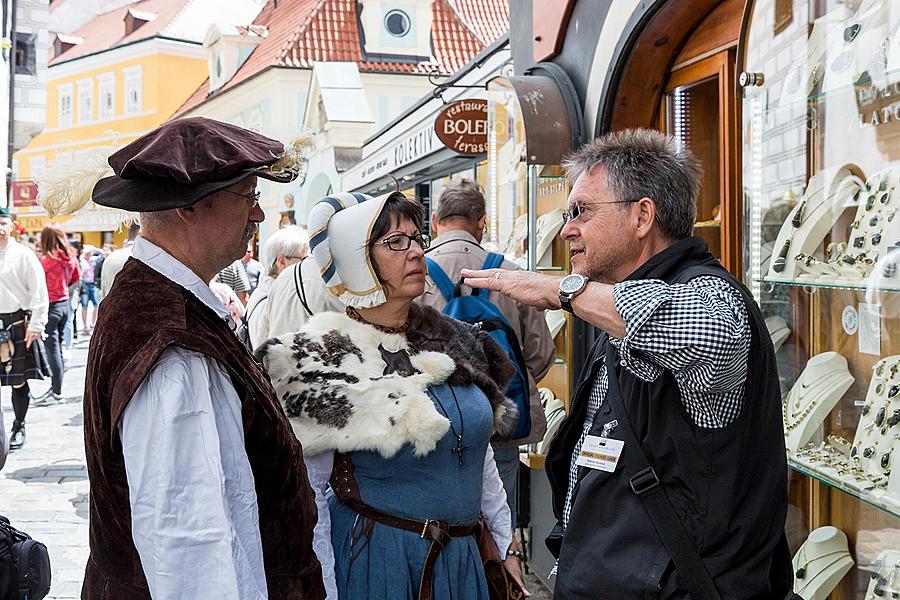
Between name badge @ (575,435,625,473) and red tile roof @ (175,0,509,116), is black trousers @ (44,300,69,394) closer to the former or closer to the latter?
name badge @ (575,435,625,473)

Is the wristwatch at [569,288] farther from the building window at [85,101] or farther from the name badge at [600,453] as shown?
the building window at [85,101]

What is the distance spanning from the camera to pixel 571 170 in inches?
94.3

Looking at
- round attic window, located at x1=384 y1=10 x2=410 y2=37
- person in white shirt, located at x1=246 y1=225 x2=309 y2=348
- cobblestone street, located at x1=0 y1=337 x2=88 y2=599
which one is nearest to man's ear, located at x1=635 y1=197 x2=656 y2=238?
person in white shirt, located at x1=246 y1=225 x2=309 y2=348

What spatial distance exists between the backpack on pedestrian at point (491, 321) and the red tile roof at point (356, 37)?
20374mm

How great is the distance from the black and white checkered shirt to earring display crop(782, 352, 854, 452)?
2.62ft

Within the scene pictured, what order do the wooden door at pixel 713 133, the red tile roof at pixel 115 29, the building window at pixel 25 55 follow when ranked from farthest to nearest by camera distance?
the red tile roof at pixel 115 29 < the building window at pixel 25 55 < the wooden door at pixel 713 133

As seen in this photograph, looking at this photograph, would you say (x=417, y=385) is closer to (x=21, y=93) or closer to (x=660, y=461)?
(x=660, y=461)

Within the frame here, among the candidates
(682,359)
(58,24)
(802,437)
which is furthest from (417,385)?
(58,24)

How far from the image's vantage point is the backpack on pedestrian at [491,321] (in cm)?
408

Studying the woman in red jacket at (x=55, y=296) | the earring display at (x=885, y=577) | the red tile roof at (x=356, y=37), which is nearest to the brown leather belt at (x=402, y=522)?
the earring display at (x=885, y=577)

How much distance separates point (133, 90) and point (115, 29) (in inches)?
310

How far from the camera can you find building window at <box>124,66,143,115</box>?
36812 mm

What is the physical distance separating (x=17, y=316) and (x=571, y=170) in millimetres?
6814

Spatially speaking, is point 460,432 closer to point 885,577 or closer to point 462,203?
point 885,577
